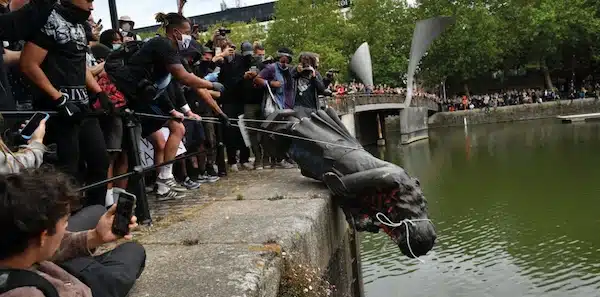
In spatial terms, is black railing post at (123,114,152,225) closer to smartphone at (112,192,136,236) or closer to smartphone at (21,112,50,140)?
smartphone at (21,112,50,140)

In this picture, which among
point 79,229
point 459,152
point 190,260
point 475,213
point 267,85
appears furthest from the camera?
point 459,152

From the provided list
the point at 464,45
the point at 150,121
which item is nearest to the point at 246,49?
the point at 150,121

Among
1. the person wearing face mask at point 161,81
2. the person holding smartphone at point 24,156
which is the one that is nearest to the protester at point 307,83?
the person wearing face mask at point 161,81

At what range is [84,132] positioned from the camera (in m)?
3.41

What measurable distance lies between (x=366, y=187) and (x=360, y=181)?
0.07 meters

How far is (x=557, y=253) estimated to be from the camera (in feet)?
27.9

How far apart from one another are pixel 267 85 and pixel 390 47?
3918cm

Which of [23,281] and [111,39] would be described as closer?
[23,281]

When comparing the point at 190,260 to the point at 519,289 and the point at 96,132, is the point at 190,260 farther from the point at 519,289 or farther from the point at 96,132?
the point at 519,289

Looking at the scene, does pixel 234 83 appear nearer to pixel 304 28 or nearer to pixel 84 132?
pixel 84 132

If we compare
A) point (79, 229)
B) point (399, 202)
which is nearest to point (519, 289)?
point (399, 202)

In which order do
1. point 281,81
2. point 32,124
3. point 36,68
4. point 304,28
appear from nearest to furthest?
point 32,124, point 36,68, point 281,81, point 304,28

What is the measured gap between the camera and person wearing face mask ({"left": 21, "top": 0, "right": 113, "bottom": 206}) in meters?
3.15

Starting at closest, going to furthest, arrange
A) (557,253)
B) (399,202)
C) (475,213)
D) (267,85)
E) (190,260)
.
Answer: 1. (190,260)
2. (399,202)
3. (267,85)
4. (557,253)
5. (475,213)
